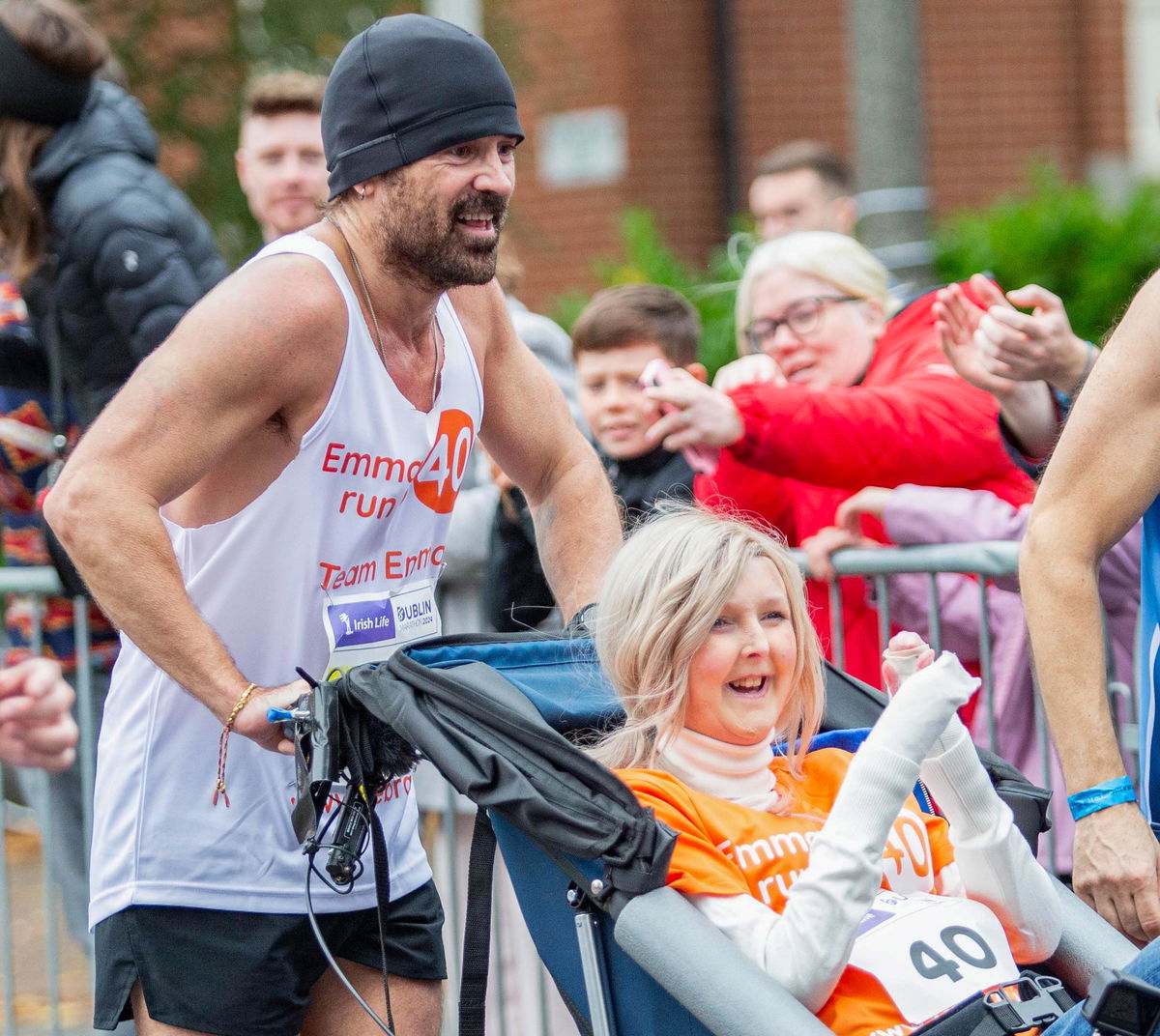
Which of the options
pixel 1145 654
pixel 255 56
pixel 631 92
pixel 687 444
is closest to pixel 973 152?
pixel 631 92

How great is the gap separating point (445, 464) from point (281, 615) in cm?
37

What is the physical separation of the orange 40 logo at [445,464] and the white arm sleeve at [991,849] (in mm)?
916

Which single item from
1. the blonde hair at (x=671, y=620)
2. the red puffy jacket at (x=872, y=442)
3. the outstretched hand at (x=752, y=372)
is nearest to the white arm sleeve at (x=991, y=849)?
the blonde hair at (x=671, y=620)

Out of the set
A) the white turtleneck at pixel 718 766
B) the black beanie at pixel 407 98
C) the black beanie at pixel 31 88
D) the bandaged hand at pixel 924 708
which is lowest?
the white turtleneck at pixel 718 766

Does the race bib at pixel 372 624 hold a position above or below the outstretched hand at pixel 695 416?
below

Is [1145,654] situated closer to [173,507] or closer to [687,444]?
[687,444]

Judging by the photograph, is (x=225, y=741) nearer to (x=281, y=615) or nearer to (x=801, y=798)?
(x=281, y=615)

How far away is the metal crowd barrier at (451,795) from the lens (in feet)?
12.7

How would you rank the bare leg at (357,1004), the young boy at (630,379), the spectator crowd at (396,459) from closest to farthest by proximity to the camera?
the spectator crowd at (396,459)
the bare leg at (357,1004)
the young boy at (630,379)

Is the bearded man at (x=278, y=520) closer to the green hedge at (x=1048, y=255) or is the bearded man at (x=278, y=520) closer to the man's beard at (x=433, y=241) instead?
the man's beard at (x=433, y=241)

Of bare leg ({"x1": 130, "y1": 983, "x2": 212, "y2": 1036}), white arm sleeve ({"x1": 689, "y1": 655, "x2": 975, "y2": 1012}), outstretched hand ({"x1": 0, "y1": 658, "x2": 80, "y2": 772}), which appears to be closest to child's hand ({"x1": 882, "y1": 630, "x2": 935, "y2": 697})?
white arm sleeve ({"x1": 689, "y1": 655, "x2": 975, "y2": 1012})

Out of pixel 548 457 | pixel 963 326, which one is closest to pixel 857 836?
pixel 548 457

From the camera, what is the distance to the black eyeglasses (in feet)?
14.5

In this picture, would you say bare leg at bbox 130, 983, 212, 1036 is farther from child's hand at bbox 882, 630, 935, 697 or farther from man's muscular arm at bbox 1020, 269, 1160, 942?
man's muscular arm at bbox 1020, 269, 1160, 942
